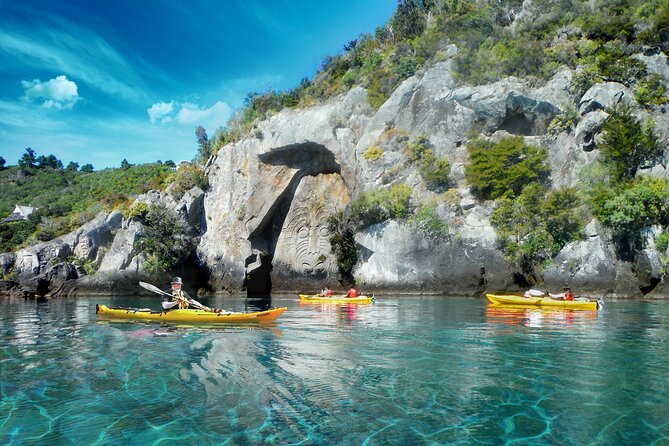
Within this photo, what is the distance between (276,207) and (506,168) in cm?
1635

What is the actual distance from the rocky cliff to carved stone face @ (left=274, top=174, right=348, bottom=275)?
0.24 feet

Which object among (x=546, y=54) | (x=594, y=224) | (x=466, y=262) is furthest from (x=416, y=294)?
(x=546, y=54)

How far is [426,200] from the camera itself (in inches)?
1207

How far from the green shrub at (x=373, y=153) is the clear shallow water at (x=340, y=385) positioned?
1992cm

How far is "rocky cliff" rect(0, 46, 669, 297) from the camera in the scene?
90.0ft

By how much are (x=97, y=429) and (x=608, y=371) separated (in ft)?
26.0

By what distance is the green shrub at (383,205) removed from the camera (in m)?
30.5

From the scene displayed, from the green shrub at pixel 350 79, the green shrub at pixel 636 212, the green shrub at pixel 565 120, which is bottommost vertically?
the green shrub at pixel 636 212

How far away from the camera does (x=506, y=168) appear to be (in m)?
29.1

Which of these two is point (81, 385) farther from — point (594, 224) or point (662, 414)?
point (594, 224)

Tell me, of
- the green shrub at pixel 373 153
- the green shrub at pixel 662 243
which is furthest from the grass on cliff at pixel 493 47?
the green shrub at pixel 662 243

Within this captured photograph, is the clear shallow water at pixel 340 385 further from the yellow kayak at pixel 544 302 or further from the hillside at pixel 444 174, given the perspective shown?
the hillside at pixel 444 174

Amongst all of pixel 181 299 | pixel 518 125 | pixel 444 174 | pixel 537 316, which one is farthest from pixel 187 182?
pixel 537 316

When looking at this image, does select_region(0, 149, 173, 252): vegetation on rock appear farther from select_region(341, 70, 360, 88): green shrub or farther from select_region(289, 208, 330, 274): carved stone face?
select_region(341, 70, 360, 88): green shrub
